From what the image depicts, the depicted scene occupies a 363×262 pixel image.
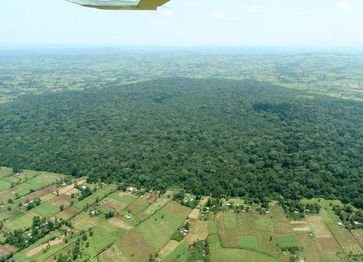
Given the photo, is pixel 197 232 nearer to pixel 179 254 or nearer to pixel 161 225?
pixel 161 225

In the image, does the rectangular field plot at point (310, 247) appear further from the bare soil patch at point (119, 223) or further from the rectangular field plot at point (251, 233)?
the bare soil patch at point (119, 223)

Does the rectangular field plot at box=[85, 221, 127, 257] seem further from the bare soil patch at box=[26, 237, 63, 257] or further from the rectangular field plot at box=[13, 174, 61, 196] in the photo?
the rectangular field plot at box=[13, 174, 61, 196]

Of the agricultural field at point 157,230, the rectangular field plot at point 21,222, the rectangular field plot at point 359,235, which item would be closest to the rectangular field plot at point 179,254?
the agricultural field at point 157,230

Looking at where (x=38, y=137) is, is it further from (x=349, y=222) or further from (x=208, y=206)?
(x=349, y=222)

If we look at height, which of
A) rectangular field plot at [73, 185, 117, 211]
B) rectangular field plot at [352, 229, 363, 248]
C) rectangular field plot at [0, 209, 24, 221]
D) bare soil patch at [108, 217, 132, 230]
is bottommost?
rectangular field plot at [0, 209, 24, 221]

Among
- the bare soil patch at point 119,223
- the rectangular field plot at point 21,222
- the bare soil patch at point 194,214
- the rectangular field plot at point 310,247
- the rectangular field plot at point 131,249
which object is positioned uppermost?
the rectangular field plot at point 310,247

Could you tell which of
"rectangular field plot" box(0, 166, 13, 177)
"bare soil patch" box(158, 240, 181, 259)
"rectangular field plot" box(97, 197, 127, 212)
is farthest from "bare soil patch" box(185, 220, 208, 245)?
"rectangular field plot" box(0, 166, 13, 177)
